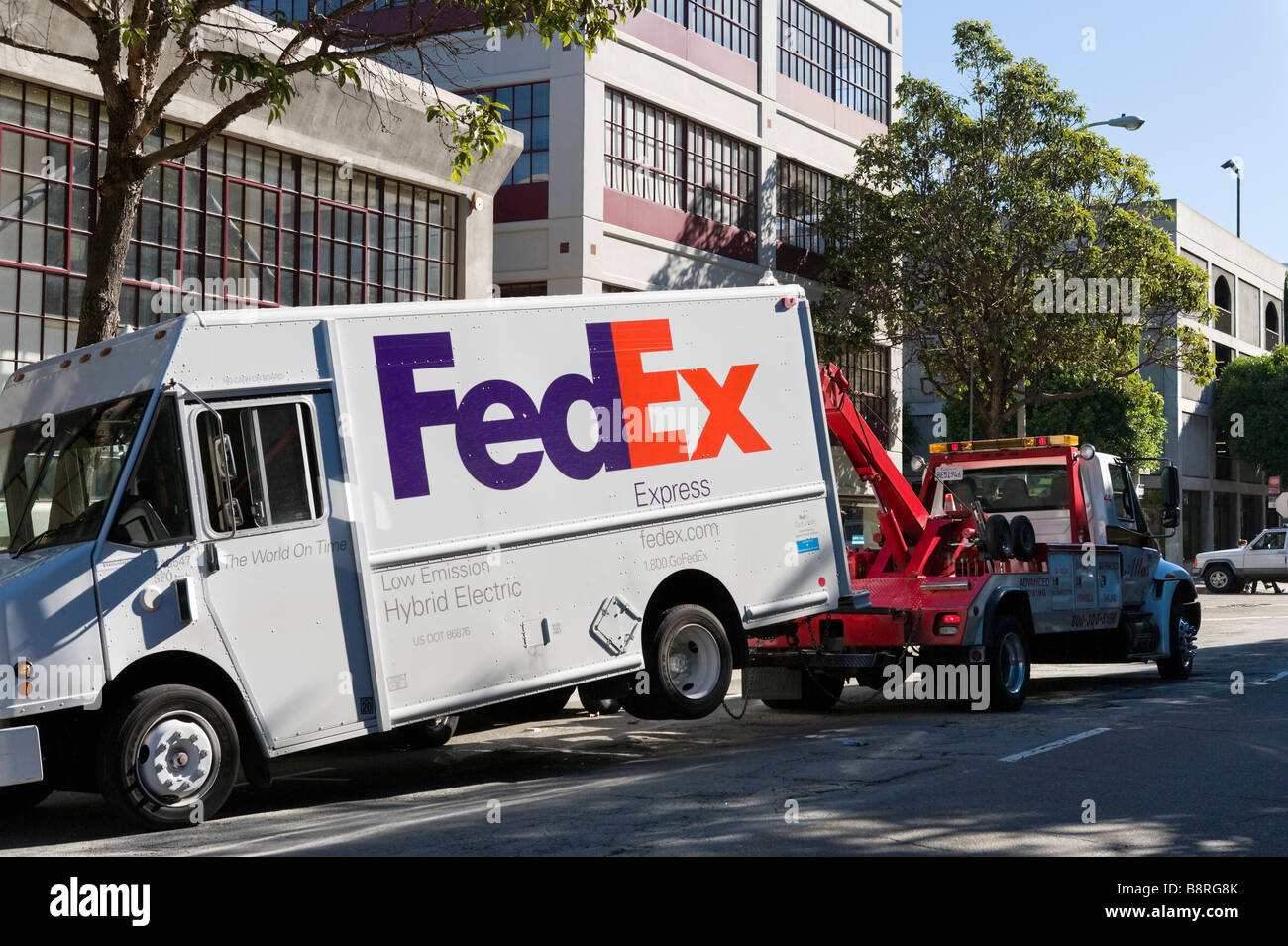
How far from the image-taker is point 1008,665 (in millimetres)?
13156

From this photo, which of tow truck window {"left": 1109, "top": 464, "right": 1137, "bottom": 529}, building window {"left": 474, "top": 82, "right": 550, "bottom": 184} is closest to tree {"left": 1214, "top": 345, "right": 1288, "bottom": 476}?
building window {"left": 474, "top": 82, "right": 550, "bottom": 184}

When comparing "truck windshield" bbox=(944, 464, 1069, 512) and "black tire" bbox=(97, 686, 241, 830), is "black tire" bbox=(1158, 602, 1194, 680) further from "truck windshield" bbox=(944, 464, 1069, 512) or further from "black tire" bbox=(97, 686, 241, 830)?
"black tire" bbox=(97, 686, 241, 830)

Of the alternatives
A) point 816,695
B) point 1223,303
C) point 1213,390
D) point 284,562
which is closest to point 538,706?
point 816,695

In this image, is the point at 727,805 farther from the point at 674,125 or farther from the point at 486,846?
the point at 674,125


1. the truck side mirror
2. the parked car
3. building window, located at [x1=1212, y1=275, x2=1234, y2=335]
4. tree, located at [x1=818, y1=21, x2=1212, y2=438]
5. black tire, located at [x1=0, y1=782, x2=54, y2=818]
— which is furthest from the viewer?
building window, located at [x1=1212, y1=275, x2=1234, y2=335]

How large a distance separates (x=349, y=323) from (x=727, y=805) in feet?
12.6

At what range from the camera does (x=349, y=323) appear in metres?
9.26

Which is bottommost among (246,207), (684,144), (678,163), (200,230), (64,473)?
(64,473)

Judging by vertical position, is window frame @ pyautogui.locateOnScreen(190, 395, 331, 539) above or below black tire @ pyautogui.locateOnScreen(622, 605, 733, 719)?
above

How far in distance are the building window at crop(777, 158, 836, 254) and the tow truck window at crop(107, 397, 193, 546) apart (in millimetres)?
24952

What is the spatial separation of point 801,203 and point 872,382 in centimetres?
512

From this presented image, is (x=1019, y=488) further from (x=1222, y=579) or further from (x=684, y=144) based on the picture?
(x=1222, y=579)

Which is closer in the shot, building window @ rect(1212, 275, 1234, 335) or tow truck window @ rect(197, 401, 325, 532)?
tow truck window @ rect(197, 401, 325, 532)

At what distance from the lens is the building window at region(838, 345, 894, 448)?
34531mm
